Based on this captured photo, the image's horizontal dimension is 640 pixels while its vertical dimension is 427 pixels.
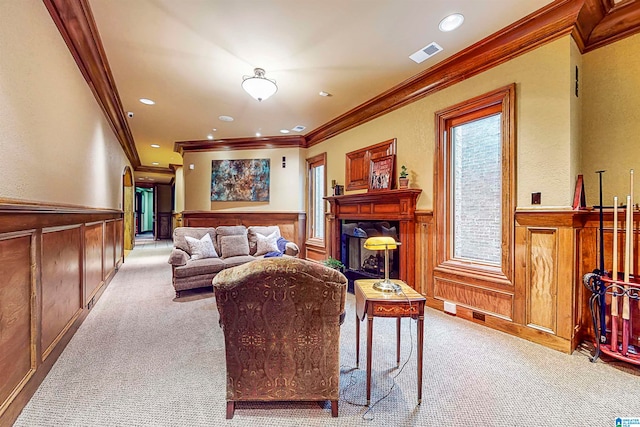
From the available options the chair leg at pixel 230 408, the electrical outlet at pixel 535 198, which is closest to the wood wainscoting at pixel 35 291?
the chair leg at pixel 230 408

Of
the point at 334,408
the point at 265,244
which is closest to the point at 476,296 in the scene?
the point at 334,408

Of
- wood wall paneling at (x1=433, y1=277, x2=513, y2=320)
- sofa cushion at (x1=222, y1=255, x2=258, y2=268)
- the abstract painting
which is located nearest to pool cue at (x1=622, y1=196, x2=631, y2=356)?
wood wall paneling at (x1=433, y1=277, x2=513, y2=320)

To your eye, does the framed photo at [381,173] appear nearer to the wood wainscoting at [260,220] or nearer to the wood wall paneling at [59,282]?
the wood wainscoting at [260,220]

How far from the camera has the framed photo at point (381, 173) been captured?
3.85 metres

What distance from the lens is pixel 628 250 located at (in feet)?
6.96

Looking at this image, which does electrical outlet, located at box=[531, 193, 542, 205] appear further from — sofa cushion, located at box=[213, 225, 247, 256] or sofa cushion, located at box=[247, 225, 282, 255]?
sofa cushion, located at box=[213, 225, 247, 256]

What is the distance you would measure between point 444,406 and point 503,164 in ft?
7.29

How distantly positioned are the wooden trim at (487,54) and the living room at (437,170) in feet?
0.04

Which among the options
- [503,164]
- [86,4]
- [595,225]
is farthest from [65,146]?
[595,225]

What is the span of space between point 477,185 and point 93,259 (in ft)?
15.3

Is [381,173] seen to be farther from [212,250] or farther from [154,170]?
[154,170]

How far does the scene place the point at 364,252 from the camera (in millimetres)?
4238

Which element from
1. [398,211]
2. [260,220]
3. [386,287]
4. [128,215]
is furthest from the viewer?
[128,215]

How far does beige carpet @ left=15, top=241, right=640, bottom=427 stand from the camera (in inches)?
62.1
